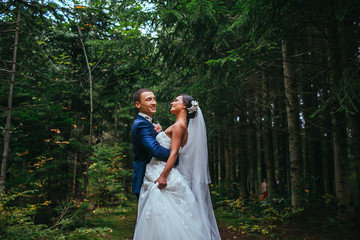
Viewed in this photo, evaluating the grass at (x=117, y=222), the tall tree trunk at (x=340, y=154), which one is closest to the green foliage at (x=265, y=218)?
the tall tree trunk at (x=340, y=154)

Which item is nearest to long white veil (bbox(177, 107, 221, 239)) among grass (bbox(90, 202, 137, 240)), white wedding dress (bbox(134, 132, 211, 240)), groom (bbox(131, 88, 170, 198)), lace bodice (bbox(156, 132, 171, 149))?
white wedding dress (bbox(134, 132, 211, 240))

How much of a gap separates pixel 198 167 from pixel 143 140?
33.4 inches

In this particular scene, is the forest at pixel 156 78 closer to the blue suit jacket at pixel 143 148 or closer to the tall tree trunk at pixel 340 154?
the tall tree trunk at pixel 340 154

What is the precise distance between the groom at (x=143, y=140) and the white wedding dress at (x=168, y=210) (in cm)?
10

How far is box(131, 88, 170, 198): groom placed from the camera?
3392 mm

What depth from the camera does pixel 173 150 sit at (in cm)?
336

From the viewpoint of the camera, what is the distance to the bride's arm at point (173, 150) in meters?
3.33

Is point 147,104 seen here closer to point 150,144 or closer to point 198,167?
point 150,144

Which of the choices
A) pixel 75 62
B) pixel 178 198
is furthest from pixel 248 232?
pixel 75 62

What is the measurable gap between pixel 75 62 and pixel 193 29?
4.80 metres

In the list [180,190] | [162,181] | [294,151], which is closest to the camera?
[162,181]

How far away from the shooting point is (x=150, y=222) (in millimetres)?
3193

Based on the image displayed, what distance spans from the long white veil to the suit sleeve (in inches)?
15.6

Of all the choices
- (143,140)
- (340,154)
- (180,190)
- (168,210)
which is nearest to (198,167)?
(180,190)
